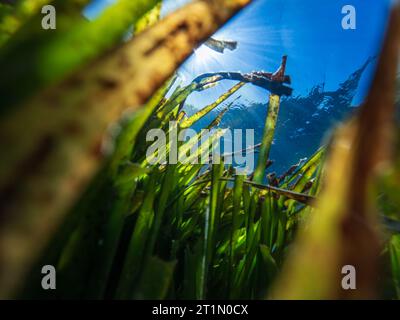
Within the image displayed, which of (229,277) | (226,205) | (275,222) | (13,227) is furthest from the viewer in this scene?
(226,205)

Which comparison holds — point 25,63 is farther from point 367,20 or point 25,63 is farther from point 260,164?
point 367,20

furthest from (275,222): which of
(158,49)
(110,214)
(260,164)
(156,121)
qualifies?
(158,49)

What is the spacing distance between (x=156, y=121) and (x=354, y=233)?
92 centimetres

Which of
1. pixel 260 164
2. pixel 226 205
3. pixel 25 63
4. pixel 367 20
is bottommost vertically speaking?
pixel 25 63

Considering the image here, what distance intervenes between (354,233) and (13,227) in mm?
155

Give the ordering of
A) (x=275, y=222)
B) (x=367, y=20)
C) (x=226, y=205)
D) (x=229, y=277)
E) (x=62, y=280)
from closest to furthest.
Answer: (x=62, y=280)
(x=229, y=277)
(x=275, y=222)
(x=226, y=205)
(x=367, y=20)

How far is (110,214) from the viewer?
0.49 m

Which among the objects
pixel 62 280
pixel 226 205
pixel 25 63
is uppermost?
pixel 226 205

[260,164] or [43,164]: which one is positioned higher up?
[260,164]

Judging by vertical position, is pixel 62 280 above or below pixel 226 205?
below

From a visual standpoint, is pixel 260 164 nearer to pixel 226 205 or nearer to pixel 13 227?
pixel 226 205

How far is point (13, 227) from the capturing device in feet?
0.45

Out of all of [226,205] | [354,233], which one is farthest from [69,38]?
[226,205]

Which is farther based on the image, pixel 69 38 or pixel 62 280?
pixel 62 280
